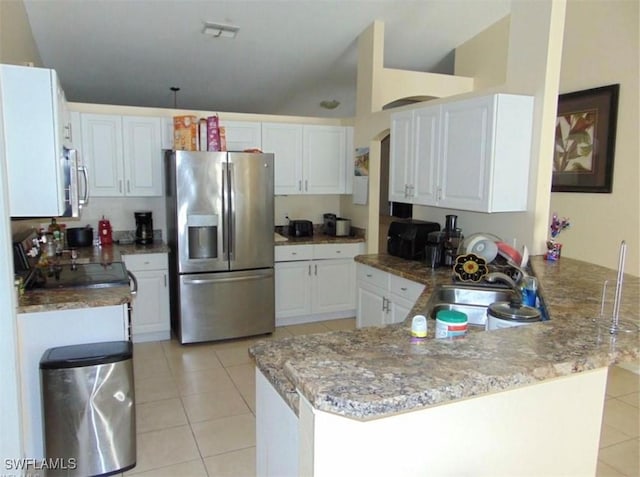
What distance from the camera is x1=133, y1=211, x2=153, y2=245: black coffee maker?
4.42 metres

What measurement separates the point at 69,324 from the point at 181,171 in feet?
5.75

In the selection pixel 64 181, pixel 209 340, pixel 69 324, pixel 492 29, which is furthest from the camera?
pixel 492 29

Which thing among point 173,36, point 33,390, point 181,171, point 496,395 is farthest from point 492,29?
point 33,390

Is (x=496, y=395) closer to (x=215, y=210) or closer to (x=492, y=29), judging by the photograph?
Answer: (x=215, y=210)

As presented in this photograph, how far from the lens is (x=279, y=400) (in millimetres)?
1362

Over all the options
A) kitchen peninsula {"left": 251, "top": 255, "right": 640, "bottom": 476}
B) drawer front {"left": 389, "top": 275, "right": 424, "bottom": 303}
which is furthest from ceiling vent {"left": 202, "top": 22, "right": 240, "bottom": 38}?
kitchen peninsula {"left": 251, "top": 255, "right": 640, "bottom": 476}

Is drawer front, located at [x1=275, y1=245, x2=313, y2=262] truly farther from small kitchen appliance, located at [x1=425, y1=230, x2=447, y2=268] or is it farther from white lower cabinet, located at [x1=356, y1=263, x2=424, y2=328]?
small kitchen appliance, located at [x1=425, y1=230, x2=447, y2=268]

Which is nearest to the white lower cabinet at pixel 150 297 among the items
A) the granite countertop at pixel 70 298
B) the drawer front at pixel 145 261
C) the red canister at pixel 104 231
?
the drawer front at pixel 145 261

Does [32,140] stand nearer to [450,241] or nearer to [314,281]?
[450,241]

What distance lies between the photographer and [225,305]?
13.6 feet

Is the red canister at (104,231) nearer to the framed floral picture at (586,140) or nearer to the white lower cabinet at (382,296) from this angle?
the white lower cabinet at (382,296)

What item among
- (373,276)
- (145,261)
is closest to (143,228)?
(145,261)

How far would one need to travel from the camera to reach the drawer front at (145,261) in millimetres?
4045

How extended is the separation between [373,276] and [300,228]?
155cm
